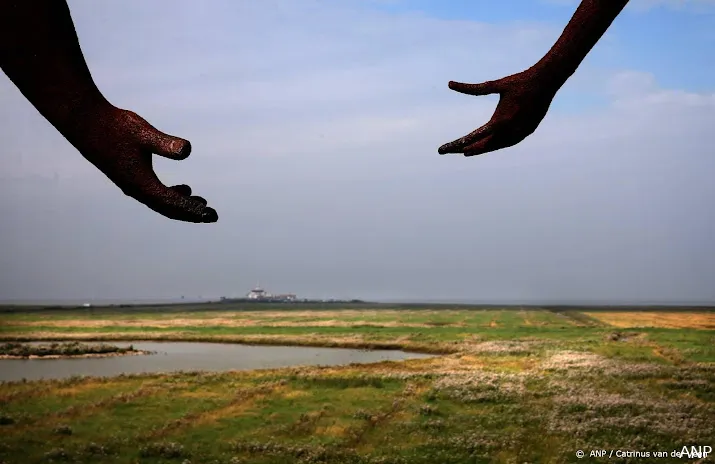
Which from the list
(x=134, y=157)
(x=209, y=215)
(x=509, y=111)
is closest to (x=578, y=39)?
(x=509, y=111)

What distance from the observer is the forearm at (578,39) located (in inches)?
91.4

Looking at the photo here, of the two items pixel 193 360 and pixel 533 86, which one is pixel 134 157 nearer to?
pixel 533 86

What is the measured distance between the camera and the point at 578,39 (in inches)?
93.0

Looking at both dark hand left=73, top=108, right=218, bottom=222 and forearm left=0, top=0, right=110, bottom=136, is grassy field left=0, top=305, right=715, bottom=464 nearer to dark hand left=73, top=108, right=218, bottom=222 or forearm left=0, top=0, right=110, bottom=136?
dark hand left=73, top=108, right=218, bottom=222

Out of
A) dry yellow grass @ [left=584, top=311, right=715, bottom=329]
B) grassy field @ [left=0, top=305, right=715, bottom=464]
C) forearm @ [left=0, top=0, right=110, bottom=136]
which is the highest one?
forearm @ [left=0, top=0, right=110, bottom=136]

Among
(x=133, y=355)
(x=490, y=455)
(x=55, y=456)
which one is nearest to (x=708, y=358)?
(x=490, y=455)

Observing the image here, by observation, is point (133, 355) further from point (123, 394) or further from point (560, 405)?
point (560, 405)

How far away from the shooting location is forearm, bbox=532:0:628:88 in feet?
7.62

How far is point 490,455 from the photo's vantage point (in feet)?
45.3

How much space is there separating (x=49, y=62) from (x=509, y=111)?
164 cm

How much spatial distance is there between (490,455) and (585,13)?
12938 millimetres

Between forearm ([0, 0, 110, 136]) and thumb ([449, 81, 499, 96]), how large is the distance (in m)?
1.30

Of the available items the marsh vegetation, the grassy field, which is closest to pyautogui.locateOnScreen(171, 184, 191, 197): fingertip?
the grassy field

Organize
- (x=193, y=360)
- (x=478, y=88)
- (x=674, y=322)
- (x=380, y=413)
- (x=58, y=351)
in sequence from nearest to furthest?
(x=478, y=88)
(x=380, y=413)
(x=193, y=360)
(x=58, y=351)
(x=674, y=322)
